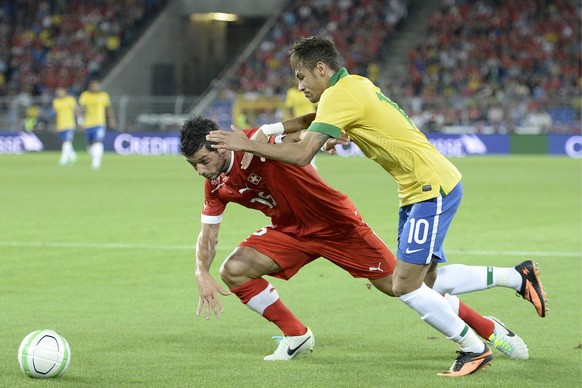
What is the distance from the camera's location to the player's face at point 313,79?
6.59m

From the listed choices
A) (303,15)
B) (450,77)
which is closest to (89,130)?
(450,77)

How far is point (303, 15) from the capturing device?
4872 centimetres

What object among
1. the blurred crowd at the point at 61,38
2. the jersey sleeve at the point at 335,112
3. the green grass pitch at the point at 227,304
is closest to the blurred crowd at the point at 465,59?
the blurred crowd at the point at 61,38

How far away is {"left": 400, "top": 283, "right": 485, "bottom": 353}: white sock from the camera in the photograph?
6680 millimetres

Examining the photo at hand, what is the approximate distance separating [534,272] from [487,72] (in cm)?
3486

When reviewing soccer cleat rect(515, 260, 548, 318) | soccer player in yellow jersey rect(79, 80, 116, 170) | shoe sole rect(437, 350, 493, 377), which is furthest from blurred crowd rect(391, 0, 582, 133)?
shoe sole rect(437, 350, 493, 377)

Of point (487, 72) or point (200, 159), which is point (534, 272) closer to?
point (200, 159)

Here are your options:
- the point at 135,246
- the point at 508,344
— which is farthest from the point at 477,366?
the point at 135,246

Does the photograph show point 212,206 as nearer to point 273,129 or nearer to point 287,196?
point 287,196

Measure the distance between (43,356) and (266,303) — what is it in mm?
1567

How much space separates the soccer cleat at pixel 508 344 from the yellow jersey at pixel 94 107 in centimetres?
2575

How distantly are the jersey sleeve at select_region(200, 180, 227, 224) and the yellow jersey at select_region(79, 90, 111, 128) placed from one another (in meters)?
25.1

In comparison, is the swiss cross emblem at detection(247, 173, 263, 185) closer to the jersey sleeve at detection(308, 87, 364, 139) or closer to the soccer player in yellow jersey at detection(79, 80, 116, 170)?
the jersey sleeve at detection(308, 87, 364, 139)

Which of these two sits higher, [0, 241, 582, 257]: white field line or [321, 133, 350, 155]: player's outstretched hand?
[321, 133, 350, 155]: player's outstretched hand
